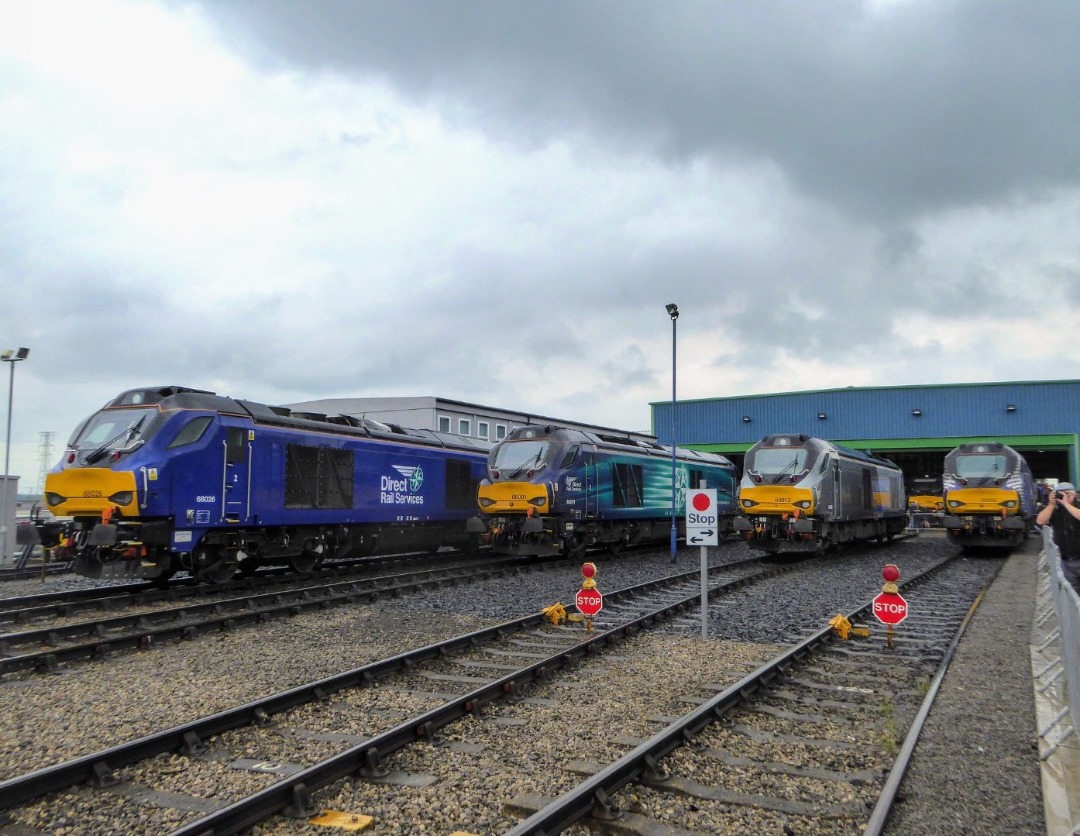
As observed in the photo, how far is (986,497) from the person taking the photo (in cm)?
2125

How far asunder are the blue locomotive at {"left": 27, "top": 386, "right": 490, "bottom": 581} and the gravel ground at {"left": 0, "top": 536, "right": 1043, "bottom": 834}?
307cm

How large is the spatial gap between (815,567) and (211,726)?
15306 millimetres

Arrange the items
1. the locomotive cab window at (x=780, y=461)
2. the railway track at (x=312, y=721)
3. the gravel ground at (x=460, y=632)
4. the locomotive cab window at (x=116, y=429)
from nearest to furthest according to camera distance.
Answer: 1. the railway track at (x=312, y=721)
2. the gravel ground at (x=460, y=632)
3. the locomotive cab window at (x=116, y=429)
4. the locomotive cab window at (x=780, y=461)

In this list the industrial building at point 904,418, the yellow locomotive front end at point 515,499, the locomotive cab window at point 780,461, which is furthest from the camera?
the industrial building at point 904,418

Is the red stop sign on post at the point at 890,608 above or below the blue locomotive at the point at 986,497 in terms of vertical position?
below

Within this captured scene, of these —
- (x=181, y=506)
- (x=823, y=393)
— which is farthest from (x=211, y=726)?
(x=823, y=393)

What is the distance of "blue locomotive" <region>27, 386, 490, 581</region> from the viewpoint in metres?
11.9

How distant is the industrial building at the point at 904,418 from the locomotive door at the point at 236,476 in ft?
72.2

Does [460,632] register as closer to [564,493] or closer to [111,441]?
[111,441]

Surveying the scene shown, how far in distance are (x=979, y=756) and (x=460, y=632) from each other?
5.92 m

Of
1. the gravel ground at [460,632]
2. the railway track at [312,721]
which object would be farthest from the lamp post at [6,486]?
the railway track at [312,721]

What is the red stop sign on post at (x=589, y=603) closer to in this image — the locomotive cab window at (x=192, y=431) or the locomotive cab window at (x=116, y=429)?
the locomotive cab window at (x=192, y=431)

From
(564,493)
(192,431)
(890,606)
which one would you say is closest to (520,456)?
(564,493)

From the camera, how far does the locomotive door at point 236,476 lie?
13156mm
